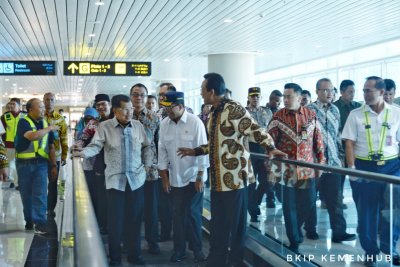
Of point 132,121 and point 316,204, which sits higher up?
point 132,121

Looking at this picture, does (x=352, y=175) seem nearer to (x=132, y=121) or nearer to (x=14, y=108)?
(x=132, y=121)

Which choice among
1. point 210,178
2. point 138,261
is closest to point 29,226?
point 138,261

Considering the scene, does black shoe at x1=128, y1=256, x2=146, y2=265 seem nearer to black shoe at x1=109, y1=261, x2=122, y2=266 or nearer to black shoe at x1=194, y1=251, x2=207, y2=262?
black shoe at x1=109, y1=261, x2=122, y2=266

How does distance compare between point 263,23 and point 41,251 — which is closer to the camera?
point 41,251

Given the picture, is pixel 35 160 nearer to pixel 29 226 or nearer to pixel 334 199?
pixel 29 226

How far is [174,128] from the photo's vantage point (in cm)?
564

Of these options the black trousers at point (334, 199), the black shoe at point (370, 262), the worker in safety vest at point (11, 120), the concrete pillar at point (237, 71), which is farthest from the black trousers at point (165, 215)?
the concrete pillar at point (237, 71)

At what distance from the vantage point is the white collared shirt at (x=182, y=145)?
5594 mm

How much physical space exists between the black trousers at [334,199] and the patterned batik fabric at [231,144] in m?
0.59

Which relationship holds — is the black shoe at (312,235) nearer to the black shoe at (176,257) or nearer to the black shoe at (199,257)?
the black shoe at (199,257)

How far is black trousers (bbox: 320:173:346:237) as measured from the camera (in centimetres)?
466

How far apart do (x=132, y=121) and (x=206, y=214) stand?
2.98 meters

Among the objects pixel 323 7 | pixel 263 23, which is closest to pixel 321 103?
pixel 323 7

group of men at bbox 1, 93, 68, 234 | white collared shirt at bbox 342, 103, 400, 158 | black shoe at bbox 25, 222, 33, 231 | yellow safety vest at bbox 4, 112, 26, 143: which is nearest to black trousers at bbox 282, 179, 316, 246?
Result: white collared shirt at bbox 342, 103, 400, 158
